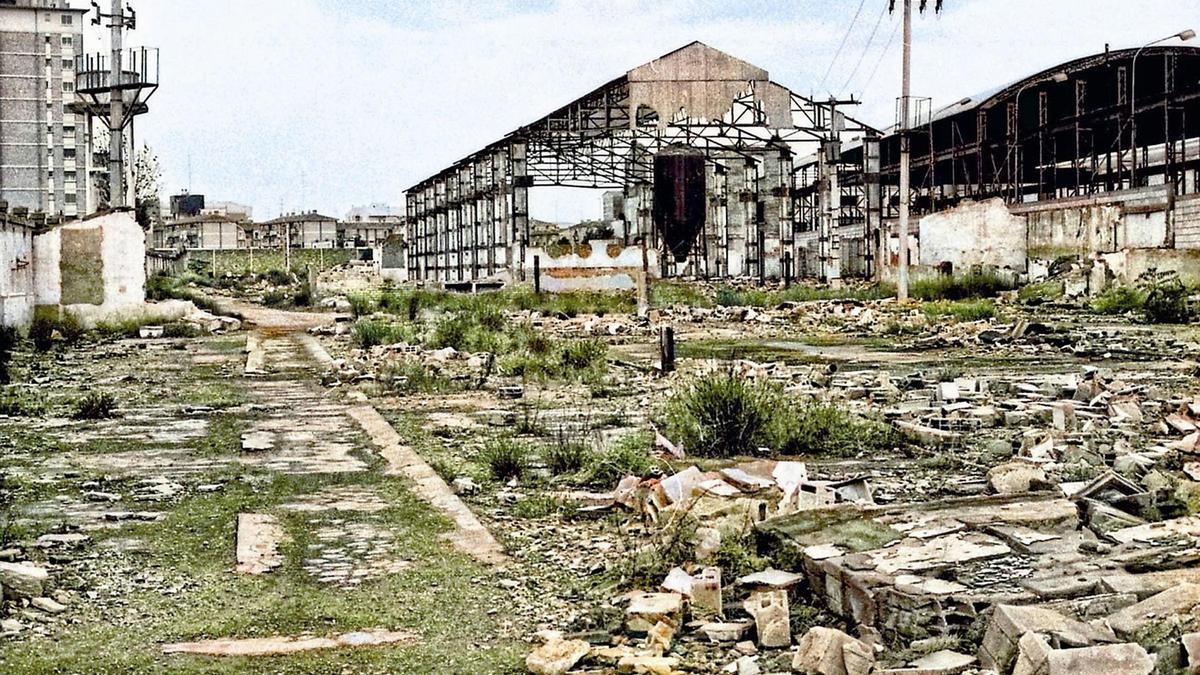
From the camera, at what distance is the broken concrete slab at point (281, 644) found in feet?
15.7

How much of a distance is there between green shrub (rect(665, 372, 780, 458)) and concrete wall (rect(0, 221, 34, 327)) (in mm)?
15762

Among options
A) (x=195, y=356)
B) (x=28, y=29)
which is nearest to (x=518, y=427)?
(x=195, y=356)

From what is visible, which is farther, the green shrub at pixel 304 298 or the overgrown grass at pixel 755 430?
the green shrub at pixel 304 298

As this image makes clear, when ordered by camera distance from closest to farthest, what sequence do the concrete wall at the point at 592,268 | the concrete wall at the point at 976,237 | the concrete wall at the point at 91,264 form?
the concrete wall at the point at 91,264 < the concrete wall at the point at 976,237 < the concrete wall at the point at 592,268

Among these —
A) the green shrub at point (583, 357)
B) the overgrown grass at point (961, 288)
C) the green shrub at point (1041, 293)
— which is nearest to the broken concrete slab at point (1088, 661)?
A: the green shrub at point (583, 357)

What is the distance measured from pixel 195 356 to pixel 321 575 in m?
15.6

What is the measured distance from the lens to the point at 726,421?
9.07 m

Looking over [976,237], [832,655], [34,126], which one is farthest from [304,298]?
[832,655]

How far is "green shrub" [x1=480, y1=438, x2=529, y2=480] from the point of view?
837 centimetres

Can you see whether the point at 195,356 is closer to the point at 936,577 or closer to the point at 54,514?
the point at 54,514

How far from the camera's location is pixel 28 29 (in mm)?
62156

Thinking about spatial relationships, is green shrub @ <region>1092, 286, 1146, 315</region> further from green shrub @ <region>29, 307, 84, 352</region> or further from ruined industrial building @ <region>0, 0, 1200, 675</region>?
green shrub @ <region>29, 307, 84, 352</region>

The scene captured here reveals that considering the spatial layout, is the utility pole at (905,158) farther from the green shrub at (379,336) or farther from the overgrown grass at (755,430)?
the overgrown grass at (755,430)

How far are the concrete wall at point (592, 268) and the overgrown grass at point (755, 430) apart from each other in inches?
1144
